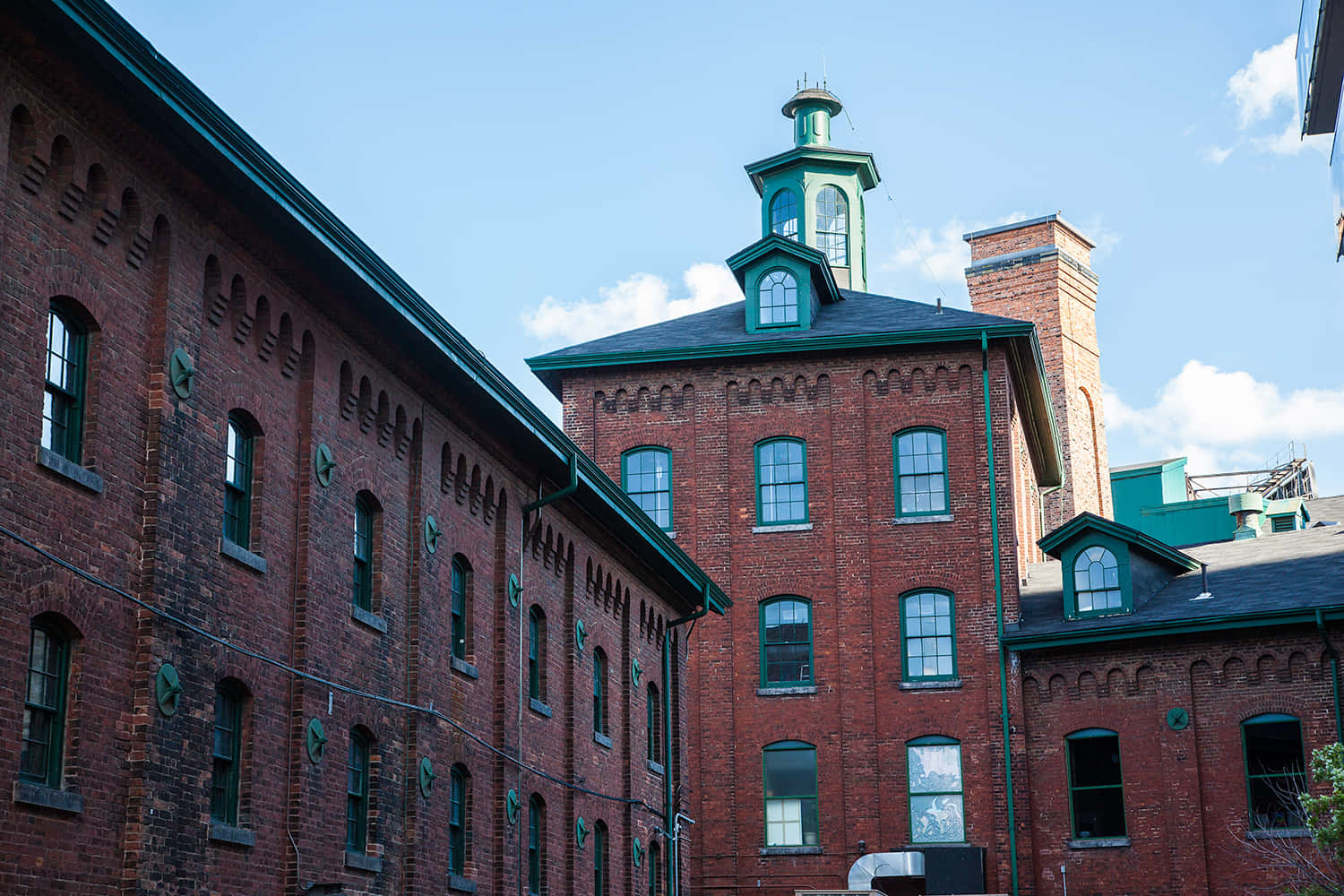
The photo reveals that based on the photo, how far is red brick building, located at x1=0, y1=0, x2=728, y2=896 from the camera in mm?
13523

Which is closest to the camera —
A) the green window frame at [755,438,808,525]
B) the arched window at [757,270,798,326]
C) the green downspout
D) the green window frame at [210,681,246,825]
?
the green window frame at [210,681,246,825]

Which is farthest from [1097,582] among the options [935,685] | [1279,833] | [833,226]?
[833,226]

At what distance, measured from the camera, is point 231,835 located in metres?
15.8

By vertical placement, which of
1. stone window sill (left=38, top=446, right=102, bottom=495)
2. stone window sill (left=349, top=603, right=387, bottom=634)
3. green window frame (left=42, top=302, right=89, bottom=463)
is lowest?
stone window sill (left=349, top=603, right=387, bottom=634)

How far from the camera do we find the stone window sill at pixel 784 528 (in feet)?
120

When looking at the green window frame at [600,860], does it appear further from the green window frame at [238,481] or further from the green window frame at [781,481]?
the green window frame at [238,481]

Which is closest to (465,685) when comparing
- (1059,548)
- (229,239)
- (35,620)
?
(229,239)

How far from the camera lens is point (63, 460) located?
1371 cm

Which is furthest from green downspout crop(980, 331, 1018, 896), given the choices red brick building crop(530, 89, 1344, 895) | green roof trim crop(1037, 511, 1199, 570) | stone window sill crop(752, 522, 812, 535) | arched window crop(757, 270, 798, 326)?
arched window crop(757, 270, 798, 326)

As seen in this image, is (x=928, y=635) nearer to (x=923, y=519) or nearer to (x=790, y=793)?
(x=923, y=519)

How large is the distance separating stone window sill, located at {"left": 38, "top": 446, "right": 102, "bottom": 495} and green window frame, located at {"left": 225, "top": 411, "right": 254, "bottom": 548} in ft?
7.99

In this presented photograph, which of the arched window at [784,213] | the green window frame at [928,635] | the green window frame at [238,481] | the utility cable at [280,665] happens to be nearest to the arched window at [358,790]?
the utility cable at [280,665]

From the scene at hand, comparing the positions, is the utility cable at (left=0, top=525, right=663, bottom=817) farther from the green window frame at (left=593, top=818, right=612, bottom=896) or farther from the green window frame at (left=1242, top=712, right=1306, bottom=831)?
the green window frame at (left=1242, top=712, right=1306, bottom=831)

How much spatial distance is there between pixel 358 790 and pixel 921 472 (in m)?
19.7
